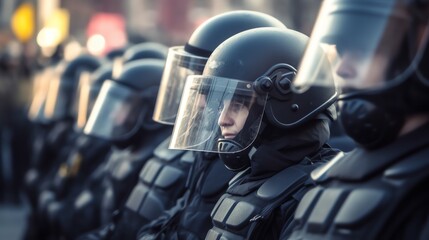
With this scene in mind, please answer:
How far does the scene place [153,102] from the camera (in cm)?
805

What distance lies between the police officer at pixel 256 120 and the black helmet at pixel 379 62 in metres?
1.09

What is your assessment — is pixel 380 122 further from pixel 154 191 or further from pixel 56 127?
pixel 56 127

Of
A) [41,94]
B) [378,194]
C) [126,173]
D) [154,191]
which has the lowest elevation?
[41,94]

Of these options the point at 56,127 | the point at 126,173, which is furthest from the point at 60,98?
the point at 126,173

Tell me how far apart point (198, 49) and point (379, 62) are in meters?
2.77

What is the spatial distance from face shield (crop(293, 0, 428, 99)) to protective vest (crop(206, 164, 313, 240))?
88 cm

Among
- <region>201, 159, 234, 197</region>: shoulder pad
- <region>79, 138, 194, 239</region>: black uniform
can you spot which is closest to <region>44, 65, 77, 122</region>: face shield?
<region>79, 138, 194, 239</region>: black uniform

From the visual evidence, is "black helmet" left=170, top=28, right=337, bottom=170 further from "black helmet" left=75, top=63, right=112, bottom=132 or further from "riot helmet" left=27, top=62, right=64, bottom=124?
"riot helmet" left=27, top=62, right=64, bottom=124

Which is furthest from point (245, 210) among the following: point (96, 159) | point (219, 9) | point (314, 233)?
point (219, 9)

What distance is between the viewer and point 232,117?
192 inches

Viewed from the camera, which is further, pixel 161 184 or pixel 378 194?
pixel 161 184

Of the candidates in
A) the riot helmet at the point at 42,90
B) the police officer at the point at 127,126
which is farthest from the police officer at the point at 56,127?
the police officer at the point at 127,126

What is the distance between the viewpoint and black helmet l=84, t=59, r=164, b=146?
7.97 metres

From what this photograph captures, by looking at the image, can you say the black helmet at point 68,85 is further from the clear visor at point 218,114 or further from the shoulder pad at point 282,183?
the shoulder pad at point 282,183
